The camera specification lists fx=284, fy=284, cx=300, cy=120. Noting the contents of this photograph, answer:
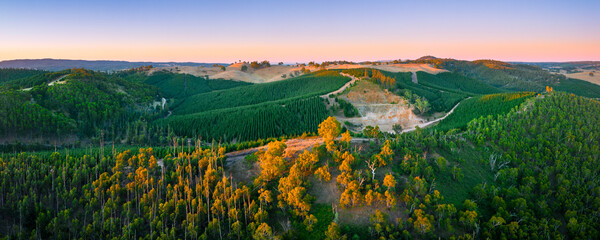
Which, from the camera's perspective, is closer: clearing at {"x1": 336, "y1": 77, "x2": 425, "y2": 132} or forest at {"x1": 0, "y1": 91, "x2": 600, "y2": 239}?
forest at {"x1": 0, "y1": 91, "x2": 600, "y2": 239}

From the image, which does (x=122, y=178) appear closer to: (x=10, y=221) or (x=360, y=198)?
(x=10, y=221)

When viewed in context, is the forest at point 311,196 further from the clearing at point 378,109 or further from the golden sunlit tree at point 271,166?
the clearing at point 378,109

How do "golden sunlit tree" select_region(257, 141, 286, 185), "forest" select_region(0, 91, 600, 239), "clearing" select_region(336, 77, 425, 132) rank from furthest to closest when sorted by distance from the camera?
"clearing" select_region(336, 77, 425, 132) < "golden sunlit tree" select_region(257, 141, 286, 185) < "forest" select_region(0, 91, 600, 239)

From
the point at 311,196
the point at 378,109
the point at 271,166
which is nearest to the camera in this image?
the point at 311,196

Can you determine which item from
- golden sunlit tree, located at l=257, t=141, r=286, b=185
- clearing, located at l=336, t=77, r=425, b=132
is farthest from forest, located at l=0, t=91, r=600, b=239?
clearing, located at l=336, t=77, r=425, b=132

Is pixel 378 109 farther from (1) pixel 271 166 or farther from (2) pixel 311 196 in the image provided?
(2) pixel 311 196

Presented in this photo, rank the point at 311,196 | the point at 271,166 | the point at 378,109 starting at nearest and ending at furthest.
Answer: the point at 311,196
the point at 271,166
the point at 378,109

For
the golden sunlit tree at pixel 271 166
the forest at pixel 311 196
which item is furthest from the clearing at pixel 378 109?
the golden sunlit tree at pixel 271 166

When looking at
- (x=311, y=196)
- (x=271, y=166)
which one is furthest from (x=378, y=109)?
(x=311, y=196)

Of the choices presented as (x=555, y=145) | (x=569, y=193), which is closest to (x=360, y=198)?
(x=569, y=193)

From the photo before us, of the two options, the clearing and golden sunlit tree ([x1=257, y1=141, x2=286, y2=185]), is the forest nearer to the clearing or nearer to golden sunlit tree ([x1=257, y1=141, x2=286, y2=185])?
golden sunlit tree ([x1=257, y1=141, x2=286, y2=185])

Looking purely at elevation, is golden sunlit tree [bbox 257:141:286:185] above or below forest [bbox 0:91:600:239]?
above
